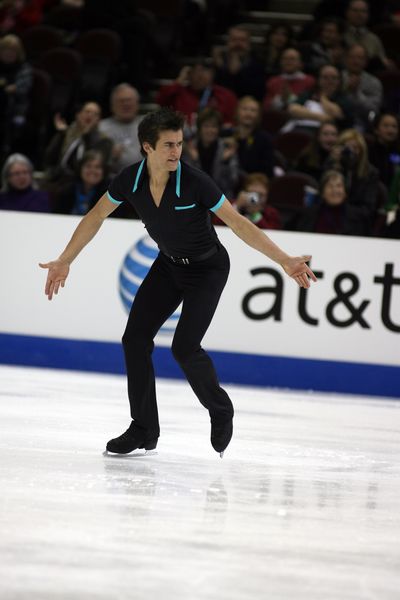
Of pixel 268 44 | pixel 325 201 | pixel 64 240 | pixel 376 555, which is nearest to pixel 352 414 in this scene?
pixel 325 201

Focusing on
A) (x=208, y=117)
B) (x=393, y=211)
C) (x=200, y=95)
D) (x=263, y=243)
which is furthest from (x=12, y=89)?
(x=263, y=243)

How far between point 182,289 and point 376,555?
1.74m

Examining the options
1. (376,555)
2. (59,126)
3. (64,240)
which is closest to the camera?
(376,555)

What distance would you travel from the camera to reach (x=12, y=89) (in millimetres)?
10352

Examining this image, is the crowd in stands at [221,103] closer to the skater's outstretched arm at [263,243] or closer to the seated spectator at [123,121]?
the seated spectator at [123,121]

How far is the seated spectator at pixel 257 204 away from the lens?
8.31 meters

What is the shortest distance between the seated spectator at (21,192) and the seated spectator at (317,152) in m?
2.08

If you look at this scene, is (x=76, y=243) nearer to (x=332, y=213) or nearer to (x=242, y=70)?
(x=332, y=213)

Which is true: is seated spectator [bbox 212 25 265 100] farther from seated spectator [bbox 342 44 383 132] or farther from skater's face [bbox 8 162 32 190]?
skater's face [bbox 8 162 32 190]

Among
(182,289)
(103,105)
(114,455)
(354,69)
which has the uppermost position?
(182,289)

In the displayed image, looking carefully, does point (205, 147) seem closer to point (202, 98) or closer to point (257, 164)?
→ point (257, 164)

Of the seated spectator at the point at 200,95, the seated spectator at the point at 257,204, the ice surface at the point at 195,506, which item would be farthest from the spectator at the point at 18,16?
the ice surface at the point at 195,506

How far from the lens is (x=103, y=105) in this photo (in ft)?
36.2

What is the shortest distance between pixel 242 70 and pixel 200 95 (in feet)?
2.07
